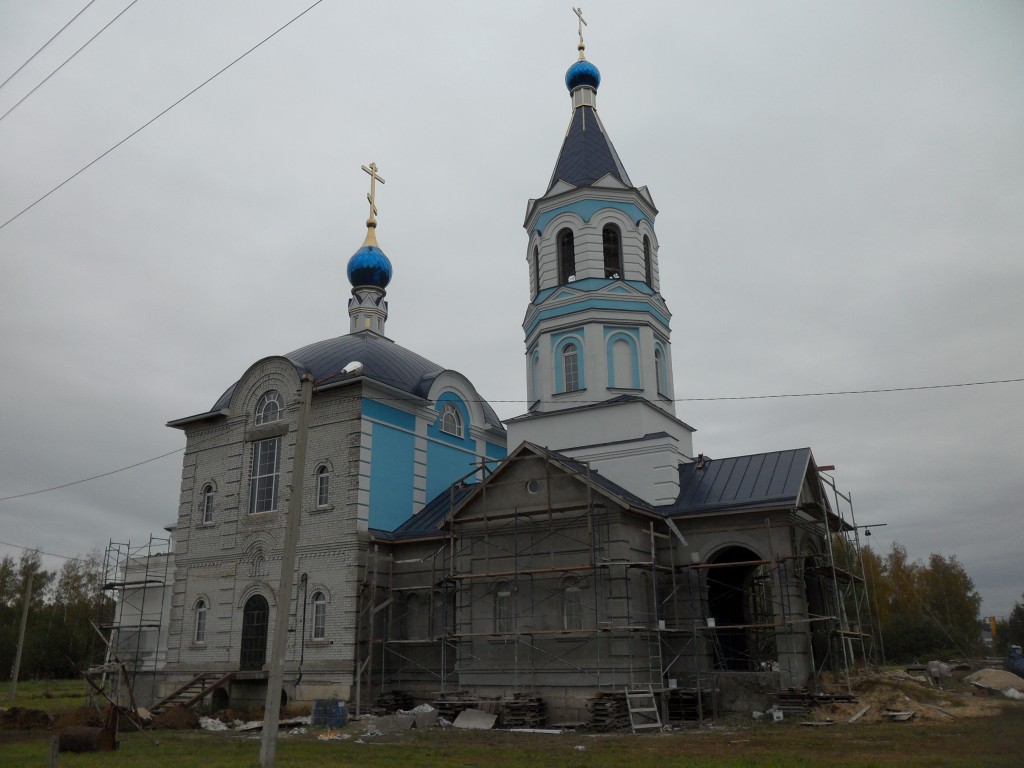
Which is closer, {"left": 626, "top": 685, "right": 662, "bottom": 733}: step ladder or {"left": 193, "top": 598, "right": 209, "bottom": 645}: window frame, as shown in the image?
{"left": 626, "top": 685, "right": 662, "bottom": 733}: step ladder

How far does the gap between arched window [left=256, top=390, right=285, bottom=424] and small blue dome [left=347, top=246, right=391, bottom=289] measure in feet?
19.6

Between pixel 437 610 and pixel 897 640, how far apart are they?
75.4 ft

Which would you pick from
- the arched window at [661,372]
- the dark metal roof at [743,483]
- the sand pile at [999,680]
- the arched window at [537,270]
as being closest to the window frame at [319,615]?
the dark metal roof at [743,483]

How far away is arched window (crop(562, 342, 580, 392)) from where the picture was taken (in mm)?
21953

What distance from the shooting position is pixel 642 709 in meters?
16.0

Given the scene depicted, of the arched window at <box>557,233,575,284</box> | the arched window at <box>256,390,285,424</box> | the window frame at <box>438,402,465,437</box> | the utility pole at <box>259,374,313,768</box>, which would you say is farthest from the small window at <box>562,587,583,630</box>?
the arched window at <box>256,390,285,424</box>

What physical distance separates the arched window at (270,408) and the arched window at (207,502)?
2.56m

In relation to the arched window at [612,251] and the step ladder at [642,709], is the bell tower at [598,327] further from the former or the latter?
the step ladder at [642,709]

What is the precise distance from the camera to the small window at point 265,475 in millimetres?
22812

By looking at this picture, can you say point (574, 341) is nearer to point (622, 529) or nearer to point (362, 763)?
point (622, 529)

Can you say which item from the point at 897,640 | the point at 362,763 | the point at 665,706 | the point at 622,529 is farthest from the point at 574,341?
the point at 897,640

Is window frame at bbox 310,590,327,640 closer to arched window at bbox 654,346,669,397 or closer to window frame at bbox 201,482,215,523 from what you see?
window frame at bbox 201,482,215,523

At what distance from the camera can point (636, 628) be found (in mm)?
16625

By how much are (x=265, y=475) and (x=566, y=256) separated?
10003mm
